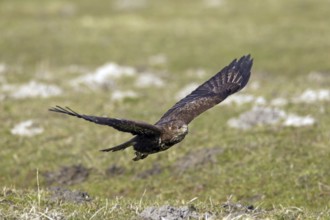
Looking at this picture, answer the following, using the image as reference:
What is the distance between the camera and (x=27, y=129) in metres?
19.0

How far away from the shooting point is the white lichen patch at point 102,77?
25953mm

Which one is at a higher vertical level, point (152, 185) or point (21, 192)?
point (21, 192)

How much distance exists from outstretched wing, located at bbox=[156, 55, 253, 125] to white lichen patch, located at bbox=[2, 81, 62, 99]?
11.7 m

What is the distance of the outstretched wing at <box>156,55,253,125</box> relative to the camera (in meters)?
11.4

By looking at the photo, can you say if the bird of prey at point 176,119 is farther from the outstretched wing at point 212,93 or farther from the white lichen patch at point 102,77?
the white lichen patch at point 102,77

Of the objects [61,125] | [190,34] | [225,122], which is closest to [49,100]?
[61,125]

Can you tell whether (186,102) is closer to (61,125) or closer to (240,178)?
(240,178)

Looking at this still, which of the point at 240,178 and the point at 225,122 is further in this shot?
the point at 225,122

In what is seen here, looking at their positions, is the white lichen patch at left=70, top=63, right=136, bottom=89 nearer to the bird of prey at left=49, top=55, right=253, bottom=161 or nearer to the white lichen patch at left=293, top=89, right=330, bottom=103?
the white lichen patch at left=293, top=89, right=330, bottom=103

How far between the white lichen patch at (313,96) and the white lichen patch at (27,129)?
8433 millimetres

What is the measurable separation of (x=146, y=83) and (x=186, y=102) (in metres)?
14.7

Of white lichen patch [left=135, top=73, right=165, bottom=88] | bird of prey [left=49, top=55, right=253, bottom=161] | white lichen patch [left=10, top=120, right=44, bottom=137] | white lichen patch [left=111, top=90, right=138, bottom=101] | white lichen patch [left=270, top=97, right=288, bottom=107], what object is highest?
bird of prey [left=49, top=55, right=253, bottom=161]

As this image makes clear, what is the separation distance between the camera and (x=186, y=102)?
12273mm

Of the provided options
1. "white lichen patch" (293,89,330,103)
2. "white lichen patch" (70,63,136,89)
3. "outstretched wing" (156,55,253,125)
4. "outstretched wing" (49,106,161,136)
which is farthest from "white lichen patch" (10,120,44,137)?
"outstretched wing" (49,106,161,136)
